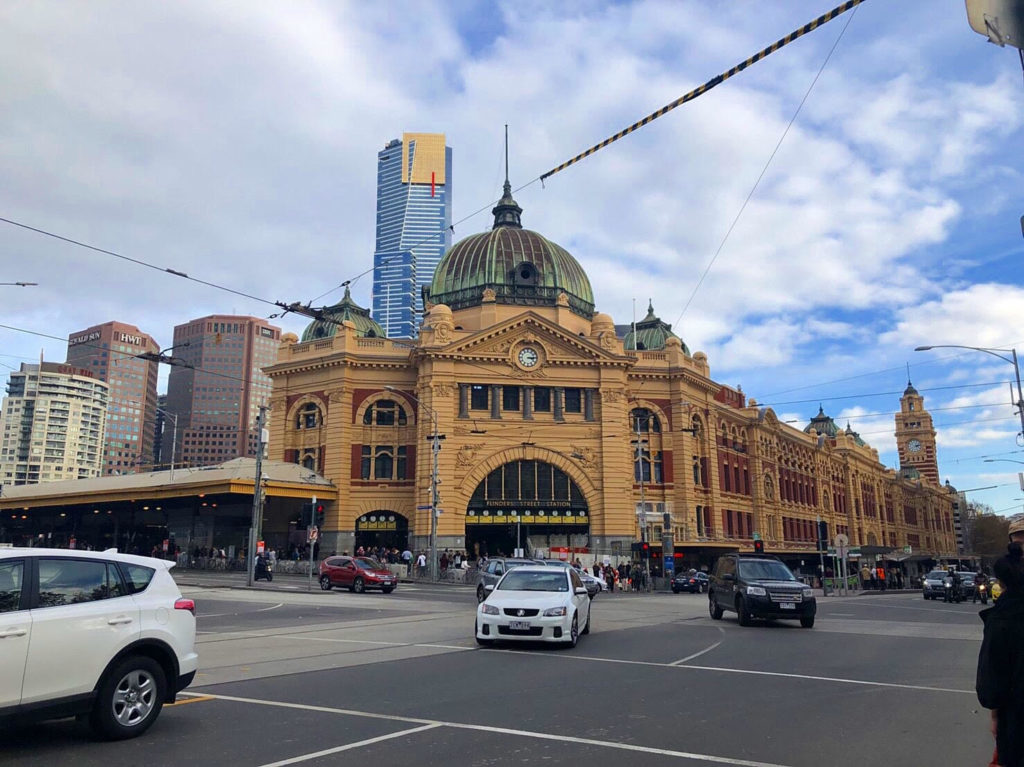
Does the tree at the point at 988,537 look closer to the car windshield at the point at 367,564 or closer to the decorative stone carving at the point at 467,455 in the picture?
the decorative stone carving at the point at 467,455

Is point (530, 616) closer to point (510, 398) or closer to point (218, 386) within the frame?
point (510, 398)

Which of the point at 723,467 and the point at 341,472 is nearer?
the point at 341,472

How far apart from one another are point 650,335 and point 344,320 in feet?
79.5

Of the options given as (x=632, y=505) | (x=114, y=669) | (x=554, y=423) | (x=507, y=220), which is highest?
(x=507, y=220)

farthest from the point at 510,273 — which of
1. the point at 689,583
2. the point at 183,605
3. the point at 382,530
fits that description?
the point at 183,605

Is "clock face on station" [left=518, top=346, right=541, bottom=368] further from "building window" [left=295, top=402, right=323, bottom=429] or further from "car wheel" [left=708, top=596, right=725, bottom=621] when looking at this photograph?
"car wheel" [left=708, top=596, right=725, bottom=621]

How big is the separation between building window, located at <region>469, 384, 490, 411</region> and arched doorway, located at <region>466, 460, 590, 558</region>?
13.3ft

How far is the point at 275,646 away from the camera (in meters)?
14.4

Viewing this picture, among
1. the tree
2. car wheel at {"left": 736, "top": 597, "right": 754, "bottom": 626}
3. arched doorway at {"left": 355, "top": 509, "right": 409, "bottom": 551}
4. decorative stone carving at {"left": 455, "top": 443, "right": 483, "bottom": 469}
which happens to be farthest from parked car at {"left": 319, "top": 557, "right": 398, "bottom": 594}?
the tree

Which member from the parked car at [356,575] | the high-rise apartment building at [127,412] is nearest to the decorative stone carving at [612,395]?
the parked car at [356,575]

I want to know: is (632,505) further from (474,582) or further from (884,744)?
(884,744)

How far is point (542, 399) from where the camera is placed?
177ft

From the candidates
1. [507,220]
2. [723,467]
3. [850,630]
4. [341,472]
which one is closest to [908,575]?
[723,467]

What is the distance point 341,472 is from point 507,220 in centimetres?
2537
